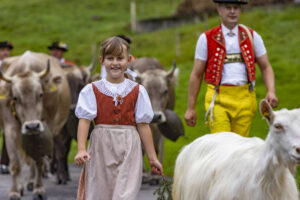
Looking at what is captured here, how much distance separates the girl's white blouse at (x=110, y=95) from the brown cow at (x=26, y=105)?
13.8ft

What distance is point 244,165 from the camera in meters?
4.89

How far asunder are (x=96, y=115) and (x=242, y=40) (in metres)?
2.04

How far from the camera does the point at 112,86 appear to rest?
5098 millimetres

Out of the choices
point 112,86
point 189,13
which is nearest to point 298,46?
point 189,13

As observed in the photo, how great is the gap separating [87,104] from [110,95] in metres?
0.19

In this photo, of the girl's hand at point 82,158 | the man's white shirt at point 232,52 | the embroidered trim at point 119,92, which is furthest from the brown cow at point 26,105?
the girl's hand at point 82,158

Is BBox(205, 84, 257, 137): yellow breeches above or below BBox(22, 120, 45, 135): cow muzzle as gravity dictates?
above

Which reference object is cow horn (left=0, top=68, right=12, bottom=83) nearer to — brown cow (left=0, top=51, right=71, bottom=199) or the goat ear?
brown cow (left=0, top=51, right=71, bottom=199)

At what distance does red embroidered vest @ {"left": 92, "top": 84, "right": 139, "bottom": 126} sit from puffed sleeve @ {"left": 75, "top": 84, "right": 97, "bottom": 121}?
34 mm

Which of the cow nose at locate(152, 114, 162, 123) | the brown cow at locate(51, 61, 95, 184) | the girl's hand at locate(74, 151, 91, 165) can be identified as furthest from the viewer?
the brown cow at locate(51, 61, 95, 184)

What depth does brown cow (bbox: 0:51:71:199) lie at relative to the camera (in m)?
9.16

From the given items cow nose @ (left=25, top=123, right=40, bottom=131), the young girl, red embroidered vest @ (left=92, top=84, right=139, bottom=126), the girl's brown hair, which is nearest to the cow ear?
the young girl

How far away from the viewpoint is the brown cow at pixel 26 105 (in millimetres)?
9164

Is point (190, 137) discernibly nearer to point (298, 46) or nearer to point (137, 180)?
point (137, 180)
